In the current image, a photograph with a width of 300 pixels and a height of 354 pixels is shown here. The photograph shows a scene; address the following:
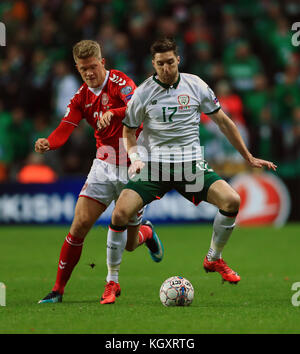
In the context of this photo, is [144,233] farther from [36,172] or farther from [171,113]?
[36,172]

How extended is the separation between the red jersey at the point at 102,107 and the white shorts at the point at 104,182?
0.17m

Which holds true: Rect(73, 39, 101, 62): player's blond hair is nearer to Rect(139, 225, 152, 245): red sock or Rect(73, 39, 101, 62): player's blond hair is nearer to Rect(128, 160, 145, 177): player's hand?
Rect(128, 160, 145, 177): player's hand

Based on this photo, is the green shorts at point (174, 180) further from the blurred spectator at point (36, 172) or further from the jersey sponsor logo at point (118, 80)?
Answer: the blurred spectator at point (36, 172)

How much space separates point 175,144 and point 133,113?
19.3 inches

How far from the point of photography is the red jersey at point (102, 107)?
23.6 feet

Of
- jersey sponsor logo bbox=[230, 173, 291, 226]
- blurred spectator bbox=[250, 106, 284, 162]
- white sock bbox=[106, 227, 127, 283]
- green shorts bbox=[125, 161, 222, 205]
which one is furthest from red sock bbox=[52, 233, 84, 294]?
blurred spectator bbox=[250, 106, 284, 162]

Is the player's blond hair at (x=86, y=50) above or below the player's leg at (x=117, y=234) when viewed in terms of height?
above

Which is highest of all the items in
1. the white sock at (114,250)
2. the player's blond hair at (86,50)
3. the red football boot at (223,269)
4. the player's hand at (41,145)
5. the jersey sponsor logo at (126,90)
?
the player's blond hair at (86,50)

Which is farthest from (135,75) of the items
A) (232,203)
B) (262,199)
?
(232,203)

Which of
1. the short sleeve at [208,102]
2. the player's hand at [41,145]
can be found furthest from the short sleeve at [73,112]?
the short sleeve at [208,102]

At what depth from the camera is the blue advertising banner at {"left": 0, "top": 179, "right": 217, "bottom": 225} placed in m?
14.8

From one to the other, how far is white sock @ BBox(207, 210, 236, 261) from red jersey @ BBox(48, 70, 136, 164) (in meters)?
1.13

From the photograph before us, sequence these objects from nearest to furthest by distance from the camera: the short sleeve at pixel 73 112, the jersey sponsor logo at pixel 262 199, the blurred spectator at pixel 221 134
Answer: the short sleeve at pixel 73 112, the blurred spectator at pixel 221 134, the jersey sponsor logo at pixel 262 199
